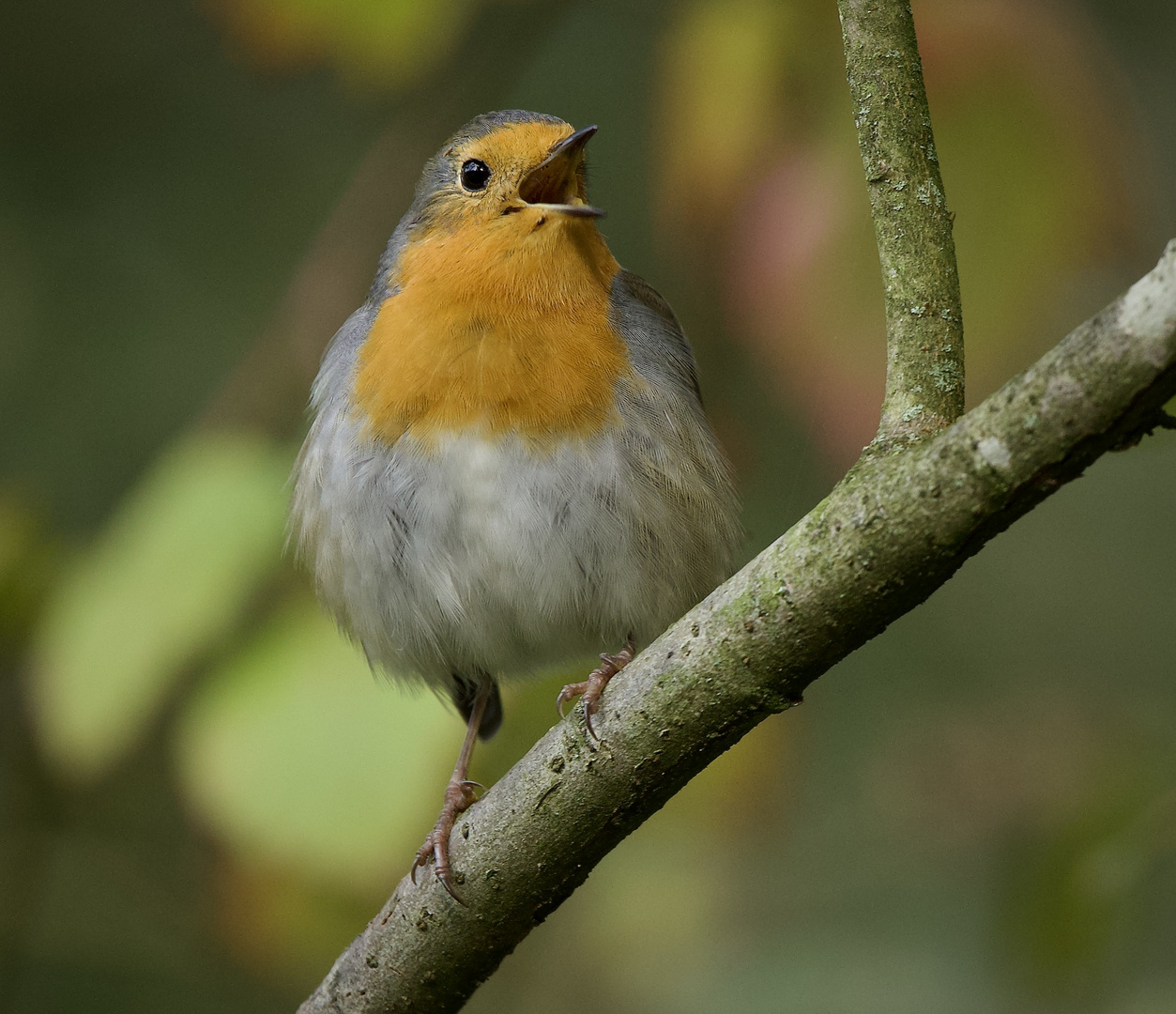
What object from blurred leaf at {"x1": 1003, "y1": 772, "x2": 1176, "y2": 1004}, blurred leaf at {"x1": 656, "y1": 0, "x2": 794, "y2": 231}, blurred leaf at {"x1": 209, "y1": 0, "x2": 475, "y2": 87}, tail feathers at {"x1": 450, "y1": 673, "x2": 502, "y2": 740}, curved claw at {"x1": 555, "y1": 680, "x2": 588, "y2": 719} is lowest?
blurred leaf at {"x1": 1003, "y1": 772, "x2": 1176, "y2": 1004}

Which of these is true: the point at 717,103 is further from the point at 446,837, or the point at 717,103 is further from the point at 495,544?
the point at 446,837

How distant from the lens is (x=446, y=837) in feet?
8.29

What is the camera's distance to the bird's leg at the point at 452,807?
2.42 meters

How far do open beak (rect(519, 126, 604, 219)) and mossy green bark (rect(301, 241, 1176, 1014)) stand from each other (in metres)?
1.36

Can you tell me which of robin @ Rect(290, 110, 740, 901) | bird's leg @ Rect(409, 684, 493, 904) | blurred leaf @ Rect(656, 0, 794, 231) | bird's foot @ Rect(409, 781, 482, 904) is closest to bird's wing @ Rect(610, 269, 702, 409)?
robin @ Rect(290, 110, 740, 901)

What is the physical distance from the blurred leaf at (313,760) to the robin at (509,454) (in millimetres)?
258

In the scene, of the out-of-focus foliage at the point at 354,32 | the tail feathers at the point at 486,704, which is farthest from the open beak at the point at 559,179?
the tail feathers at the point at 486,704

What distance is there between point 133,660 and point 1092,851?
1.85 m

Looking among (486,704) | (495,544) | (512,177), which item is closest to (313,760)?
(495,544)

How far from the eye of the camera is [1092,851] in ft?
8.20

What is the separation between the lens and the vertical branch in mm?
1925

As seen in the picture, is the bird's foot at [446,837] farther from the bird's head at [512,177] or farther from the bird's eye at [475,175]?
the bird's eye at [475,175]

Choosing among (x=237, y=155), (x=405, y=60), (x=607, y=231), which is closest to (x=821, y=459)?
(x=405, y=60)

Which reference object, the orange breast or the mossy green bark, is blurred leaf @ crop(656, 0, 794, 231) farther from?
the mossy green bark
